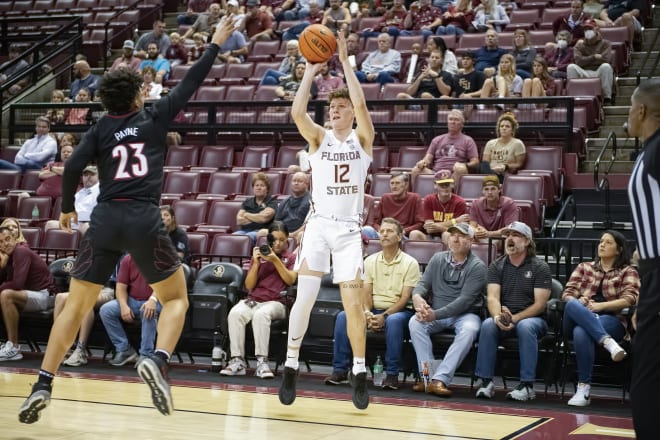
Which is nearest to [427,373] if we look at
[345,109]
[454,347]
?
[454,347]

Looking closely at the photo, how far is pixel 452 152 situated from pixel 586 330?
11.7 feet

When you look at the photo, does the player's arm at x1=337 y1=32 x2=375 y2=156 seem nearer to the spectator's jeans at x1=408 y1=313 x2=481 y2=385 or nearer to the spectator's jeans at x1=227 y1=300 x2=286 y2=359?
the spectator's jeans at x1=408 y1=313 x2=481 y2=385

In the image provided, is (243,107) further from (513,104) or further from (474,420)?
(474,420)

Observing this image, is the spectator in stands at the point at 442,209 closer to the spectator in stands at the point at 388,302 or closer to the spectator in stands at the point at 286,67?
the spectator in stands at the point at 388,302

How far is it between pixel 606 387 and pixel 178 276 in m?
4.34

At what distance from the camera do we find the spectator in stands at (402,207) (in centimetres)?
938

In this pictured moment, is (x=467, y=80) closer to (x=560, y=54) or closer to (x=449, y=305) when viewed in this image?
(x=560, y=54)

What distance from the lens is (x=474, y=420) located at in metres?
6.05

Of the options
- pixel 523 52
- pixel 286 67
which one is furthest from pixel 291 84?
pixel 523 52

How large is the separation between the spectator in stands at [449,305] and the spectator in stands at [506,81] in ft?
13.9

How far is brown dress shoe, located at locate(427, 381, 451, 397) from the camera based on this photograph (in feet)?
24.1

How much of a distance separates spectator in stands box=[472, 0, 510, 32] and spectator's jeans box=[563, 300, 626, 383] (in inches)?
305

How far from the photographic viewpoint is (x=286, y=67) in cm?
1426

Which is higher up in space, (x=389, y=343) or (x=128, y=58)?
(x=128, y=58)
